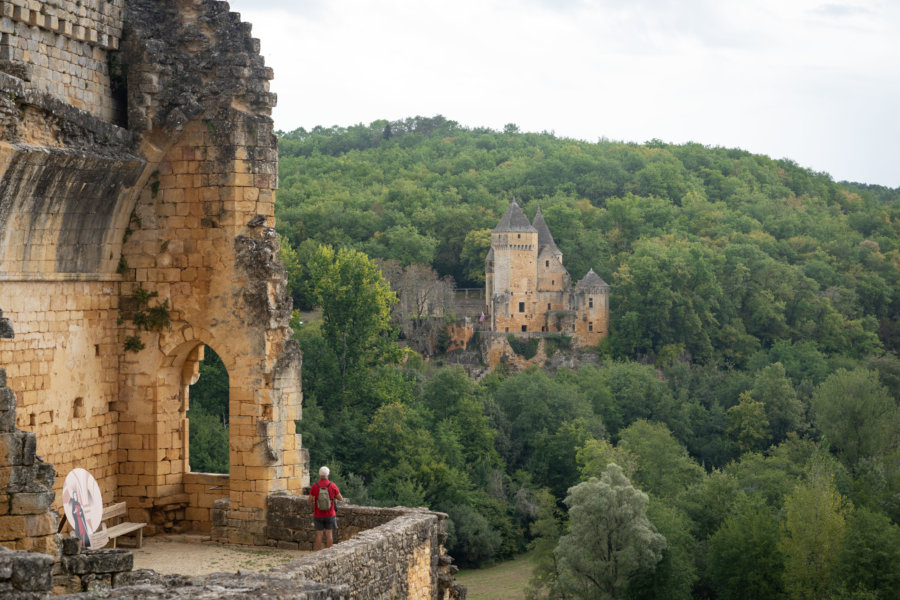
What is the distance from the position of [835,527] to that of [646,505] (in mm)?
6467

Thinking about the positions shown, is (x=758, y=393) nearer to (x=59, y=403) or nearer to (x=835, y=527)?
(x=835, y=527)

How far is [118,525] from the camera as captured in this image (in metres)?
12.8

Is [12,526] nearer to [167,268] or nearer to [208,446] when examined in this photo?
[167,268]

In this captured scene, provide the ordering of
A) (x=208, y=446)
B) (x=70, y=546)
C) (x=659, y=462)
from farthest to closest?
(x=659, y=462) < (x=208, y=446) < (x=70, y=546)

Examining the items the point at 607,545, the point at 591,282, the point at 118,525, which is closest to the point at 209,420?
the point at 607,545

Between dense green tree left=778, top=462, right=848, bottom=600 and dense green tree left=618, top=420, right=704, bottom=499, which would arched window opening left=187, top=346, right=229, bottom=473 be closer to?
dense green tree left=778, top=462, right=848, bottom=600

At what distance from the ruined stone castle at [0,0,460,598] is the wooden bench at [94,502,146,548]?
257 millimetres

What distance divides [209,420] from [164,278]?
26.9 m

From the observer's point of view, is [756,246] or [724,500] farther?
[756,246]

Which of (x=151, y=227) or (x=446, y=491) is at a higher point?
(x=151, y=227)

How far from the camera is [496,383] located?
68.0 metres

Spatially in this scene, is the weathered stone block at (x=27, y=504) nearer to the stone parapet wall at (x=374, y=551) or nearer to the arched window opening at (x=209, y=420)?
the stone parapet wall at (x=374, y=551)

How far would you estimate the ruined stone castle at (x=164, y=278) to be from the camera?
39.8 feet

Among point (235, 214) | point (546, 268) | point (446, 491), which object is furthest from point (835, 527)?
point (546, 268)
